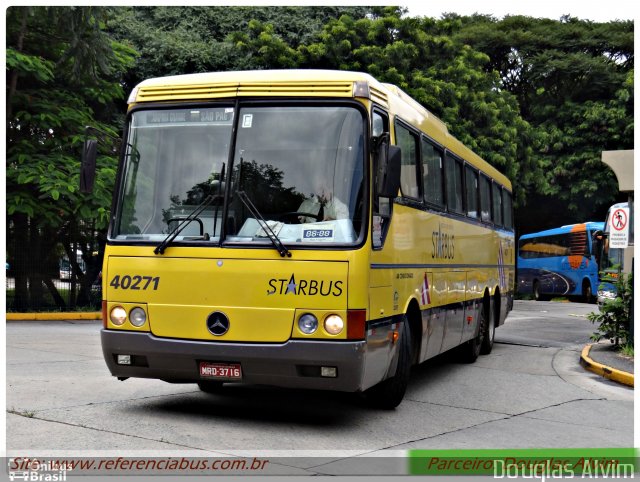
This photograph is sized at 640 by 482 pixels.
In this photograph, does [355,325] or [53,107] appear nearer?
[355,325]

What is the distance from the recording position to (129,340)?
818 centimetres

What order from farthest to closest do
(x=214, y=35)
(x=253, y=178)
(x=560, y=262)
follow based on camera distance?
(x=560, y=262) < (x=214, y=35) < (x=253, y=178)

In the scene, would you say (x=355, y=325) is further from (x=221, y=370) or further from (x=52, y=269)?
(x=52, y=269)

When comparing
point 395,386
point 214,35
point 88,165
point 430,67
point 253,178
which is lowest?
point 395,386

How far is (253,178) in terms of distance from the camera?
26.7 ft

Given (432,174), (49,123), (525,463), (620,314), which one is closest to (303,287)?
(525,463)

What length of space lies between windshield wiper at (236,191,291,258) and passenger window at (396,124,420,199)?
1.78 metres

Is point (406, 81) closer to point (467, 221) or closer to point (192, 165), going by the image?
point (467, 221)

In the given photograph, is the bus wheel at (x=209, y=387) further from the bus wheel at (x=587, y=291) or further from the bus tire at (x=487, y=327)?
the bus wheel at (x=587, y=291)

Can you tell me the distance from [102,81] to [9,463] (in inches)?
656

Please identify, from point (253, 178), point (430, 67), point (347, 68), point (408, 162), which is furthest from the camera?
point (430, 67)

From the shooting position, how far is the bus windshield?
798 cm

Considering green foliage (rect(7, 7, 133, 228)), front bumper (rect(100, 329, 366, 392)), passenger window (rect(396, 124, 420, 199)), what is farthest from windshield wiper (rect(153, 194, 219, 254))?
green foliage (rect(7, 7, 133, 228))

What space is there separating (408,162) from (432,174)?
1214mm
